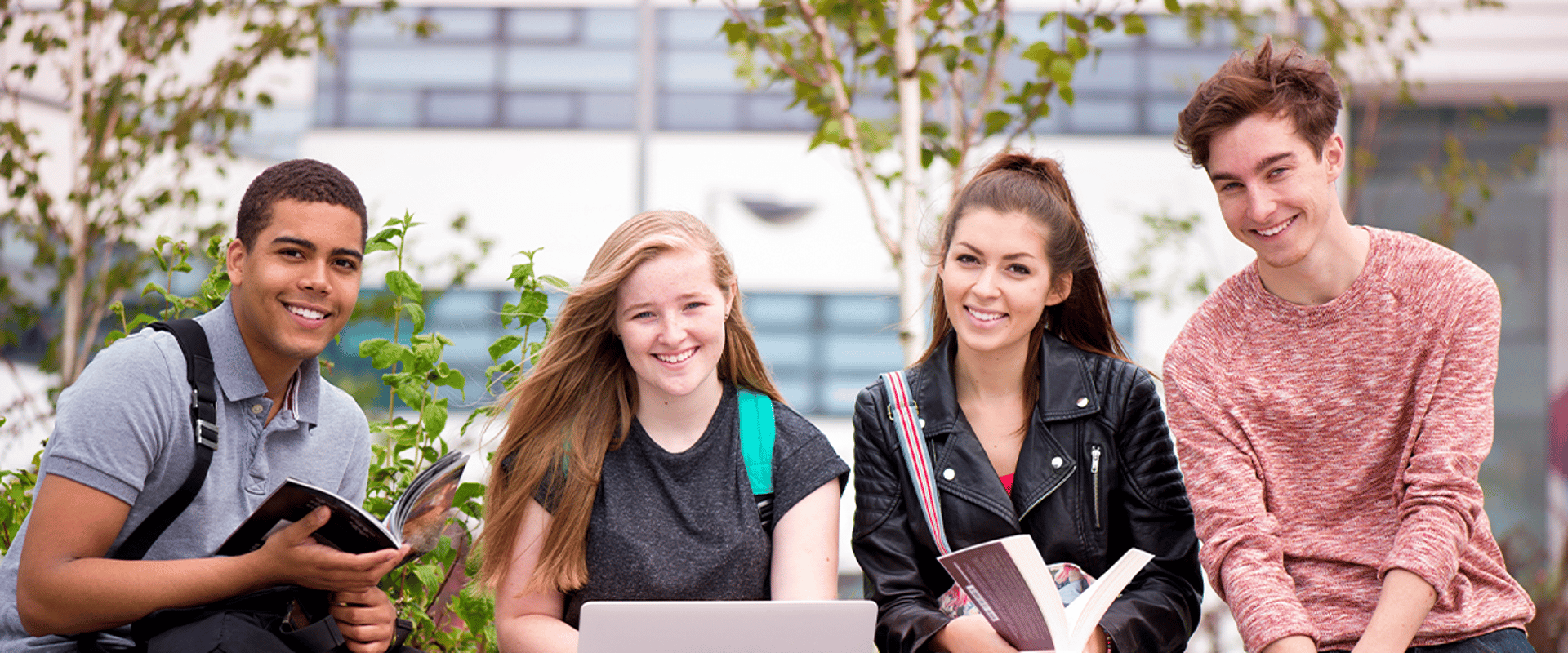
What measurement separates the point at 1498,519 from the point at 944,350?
17.3 feet

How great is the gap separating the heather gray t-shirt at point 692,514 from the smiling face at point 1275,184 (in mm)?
904

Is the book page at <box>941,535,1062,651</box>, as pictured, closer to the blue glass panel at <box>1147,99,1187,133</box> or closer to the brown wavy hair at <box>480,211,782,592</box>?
A: the brown wavy hair at <box>480,211,782,592</box>

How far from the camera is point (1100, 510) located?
2.26 metres

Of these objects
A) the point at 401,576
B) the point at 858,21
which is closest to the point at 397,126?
the point at 858,21

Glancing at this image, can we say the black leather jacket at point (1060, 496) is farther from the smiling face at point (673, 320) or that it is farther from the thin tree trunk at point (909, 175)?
the thin tree trunk at point (909, 175)

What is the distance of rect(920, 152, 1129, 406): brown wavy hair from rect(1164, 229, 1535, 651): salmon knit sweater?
280mm

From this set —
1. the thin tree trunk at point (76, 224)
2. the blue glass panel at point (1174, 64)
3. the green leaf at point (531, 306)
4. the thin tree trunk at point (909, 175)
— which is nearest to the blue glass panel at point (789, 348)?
the blue glass panel at point (1174, 64)

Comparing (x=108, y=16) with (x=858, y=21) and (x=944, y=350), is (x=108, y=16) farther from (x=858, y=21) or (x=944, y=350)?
(x=944, y=350)

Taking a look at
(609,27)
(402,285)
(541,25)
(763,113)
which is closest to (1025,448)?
(402,285)

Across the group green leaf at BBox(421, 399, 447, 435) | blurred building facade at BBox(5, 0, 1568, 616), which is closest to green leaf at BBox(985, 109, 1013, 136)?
green leaf at BBox(421, 399, 447, 435)

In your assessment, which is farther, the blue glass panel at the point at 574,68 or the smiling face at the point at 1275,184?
the blue glass panel at the point at 574,68

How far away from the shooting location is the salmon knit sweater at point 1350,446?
6.33ft

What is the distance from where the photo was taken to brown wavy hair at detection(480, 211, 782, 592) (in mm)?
2184

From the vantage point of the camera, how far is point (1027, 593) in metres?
1.85
